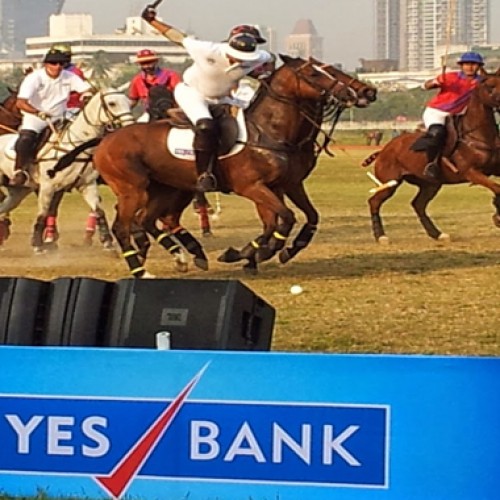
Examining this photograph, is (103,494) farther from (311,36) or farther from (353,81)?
(311,36)

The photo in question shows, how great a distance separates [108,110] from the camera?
14117 mm

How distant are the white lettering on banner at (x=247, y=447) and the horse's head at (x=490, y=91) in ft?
32.3

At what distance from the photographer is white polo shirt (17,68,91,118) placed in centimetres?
1420

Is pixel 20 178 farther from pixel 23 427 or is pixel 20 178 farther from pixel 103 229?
pixel 23 427

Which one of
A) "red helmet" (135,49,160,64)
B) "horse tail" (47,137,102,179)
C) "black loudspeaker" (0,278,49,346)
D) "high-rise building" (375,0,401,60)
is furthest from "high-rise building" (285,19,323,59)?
"black loudspeaker" (0,278,49,346)

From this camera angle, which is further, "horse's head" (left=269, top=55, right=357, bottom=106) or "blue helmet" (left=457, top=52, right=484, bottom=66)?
"blue helmet" (left=457, top=52, right=484, bottom=66)

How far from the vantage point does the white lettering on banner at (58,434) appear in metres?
4.92

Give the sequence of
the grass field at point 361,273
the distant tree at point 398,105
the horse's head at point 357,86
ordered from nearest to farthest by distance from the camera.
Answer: the grass field at point 361,273 → the horse's head at point 357,86 → the distant tree at point 398,105

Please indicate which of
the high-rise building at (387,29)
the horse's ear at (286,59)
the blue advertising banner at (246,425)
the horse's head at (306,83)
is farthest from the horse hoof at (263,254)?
the high-rise building at (387,29)

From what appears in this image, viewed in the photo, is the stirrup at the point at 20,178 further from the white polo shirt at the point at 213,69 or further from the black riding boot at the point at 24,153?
the white polo shirt at the point at 213,69

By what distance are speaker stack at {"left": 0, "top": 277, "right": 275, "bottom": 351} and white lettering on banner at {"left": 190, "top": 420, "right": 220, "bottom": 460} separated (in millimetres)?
816

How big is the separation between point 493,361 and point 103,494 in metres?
1.35

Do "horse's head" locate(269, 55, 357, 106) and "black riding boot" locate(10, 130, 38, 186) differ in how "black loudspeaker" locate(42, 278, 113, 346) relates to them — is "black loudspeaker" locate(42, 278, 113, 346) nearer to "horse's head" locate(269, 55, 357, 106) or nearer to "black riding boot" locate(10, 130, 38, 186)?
"horse's head" locate(269, 55, 357, 106)

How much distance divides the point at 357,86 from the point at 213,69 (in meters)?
1.31
